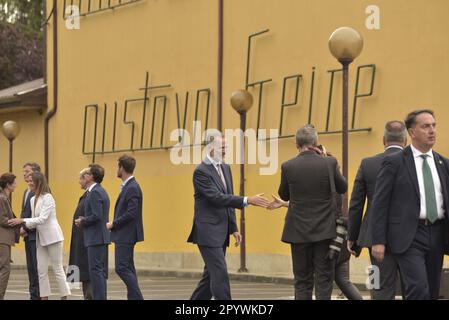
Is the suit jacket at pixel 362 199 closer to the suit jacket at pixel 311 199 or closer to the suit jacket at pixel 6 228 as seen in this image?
the suit jacket at pixel 311 199

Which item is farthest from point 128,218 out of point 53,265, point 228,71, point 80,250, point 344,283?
point 228,71

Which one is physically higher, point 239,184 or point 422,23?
point 422,23

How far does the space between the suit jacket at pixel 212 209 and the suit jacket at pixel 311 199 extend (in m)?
1.01

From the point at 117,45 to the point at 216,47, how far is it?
411 cm

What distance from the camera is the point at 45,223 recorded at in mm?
18062

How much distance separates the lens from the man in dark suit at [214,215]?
1466 cm

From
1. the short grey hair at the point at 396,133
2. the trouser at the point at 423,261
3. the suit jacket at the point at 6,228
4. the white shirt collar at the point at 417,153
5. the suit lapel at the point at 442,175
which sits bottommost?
the trouser at the point at 423,261

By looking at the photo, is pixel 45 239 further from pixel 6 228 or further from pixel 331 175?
pixel 331 175

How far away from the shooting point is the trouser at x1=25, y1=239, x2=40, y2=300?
Result: 1864 cm

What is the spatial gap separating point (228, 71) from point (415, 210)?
16145mm

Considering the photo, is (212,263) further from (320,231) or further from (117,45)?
(117,45)

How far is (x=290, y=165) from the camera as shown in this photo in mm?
13766

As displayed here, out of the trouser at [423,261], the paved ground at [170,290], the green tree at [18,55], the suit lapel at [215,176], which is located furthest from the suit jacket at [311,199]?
the green tree at [18,55]
